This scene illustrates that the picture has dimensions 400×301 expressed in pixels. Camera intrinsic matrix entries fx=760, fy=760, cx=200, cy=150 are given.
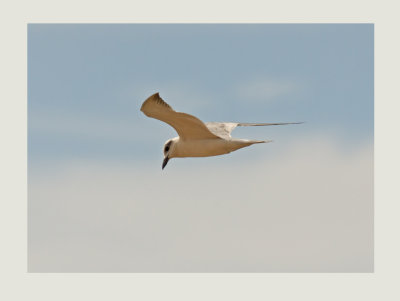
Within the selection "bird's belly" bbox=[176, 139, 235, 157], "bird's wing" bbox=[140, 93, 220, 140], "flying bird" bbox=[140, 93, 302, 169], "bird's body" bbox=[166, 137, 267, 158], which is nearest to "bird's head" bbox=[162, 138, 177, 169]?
"flying bird" bbox=[140, 93, 302, 169]

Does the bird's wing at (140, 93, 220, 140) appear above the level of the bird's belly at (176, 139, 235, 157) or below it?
above

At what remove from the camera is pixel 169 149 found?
659 inches

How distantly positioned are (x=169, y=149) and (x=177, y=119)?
168 centimetres

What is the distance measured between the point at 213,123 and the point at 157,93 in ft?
11.8

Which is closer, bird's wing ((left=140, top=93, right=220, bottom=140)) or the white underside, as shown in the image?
bird's wing ((left=140, top=93, right=220, bottom=140))

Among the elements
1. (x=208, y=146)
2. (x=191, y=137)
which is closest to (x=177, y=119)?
(x=191, y=137)

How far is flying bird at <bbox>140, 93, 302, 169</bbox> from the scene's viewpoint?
1466cm

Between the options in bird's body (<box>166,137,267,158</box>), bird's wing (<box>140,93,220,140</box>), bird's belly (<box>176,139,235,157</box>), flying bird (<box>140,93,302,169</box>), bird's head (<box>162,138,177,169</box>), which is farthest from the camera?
bird's head (<box>162,138,177,169</box>)

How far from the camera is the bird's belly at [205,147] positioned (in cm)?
1587

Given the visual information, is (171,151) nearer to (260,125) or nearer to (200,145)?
(200,145)

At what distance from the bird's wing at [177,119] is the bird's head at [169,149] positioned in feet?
1.68

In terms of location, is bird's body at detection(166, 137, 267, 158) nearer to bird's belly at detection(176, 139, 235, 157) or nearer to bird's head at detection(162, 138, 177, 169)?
bird's belly at detection(176, 139, 235, 157)

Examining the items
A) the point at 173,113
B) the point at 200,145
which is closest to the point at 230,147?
the point at 200,145

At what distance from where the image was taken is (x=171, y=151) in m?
16.6
